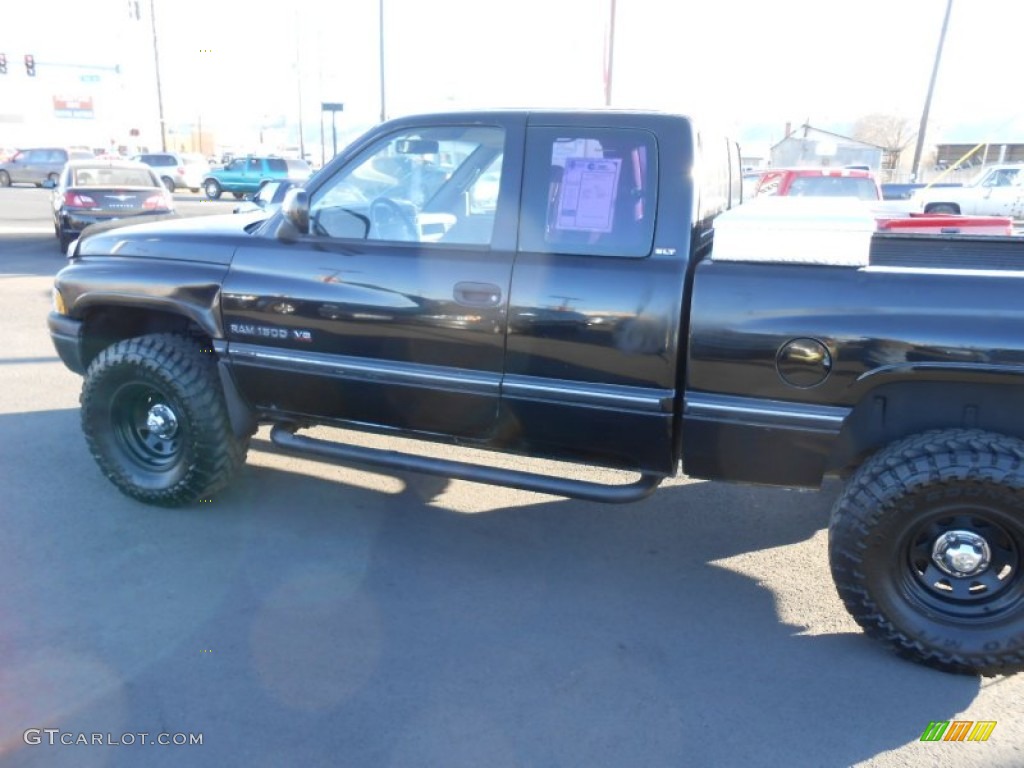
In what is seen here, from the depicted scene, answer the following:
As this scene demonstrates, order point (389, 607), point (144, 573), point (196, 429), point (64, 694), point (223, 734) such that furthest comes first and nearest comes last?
point (196, 429)
point (144, 573)
point (389, 607)
point (64, 694)
point (223, 734)

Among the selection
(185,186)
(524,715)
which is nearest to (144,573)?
(524,715)

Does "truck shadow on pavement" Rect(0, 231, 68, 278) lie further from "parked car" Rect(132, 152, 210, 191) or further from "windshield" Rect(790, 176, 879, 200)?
"parked car" Rect(132, 152, 210, 191)

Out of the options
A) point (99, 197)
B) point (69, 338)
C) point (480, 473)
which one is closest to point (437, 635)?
point (480, 473)

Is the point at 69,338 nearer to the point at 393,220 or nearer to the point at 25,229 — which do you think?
the point at 393,220

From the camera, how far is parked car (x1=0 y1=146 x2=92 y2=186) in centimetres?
3306

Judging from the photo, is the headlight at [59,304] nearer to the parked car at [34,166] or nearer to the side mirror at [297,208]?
the side mirror at [297,208]

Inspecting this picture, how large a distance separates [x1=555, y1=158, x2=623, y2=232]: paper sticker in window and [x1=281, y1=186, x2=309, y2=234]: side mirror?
1149mm

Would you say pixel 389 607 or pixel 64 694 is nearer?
pixel 64 694

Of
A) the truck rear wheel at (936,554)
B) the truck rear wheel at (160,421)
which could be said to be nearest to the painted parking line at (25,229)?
the truck rear wheel at (160,421)

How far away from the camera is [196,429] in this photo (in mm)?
4078

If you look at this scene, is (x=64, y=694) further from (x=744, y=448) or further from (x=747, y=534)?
(x=747, y=534)

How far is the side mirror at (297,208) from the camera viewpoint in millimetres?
3674

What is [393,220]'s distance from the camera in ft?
12.3

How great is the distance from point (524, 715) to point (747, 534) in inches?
72.2
